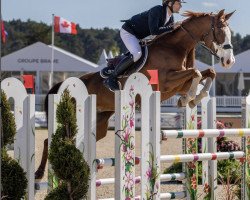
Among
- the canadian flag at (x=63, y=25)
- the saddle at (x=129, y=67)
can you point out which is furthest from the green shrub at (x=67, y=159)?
the canadian flag at (x=63, y=25)

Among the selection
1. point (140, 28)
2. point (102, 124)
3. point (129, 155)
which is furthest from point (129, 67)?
point (129, 155)

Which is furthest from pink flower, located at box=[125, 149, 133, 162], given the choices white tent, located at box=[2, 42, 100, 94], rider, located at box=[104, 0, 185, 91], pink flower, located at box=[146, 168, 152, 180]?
white tent, located at box=[2, 42, 100, 94]

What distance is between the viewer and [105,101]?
7.28 metres

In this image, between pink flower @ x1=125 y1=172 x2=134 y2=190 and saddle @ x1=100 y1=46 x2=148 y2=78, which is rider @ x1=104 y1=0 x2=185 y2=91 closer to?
saddle @ x1=100 y1=46 x2=148 y2=78

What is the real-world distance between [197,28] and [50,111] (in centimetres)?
315

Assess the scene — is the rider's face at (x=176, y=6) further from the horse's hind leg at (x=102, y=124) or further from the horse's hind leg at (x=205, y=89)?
Answer: the horse's hind leg at (x=102, y=124)

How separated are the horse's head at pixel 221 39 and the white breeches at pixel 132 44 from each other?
727 millimetres

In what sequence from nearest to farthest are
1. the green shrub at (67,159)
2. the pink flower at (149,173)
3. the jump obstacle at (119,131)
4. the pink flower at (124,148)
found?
the green shrub at (67,159) < the jump obstacle at (119,131) < the pink flower at (124,148) < the pink flower at (149,173)

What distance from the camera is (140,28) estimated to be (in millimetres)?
7285

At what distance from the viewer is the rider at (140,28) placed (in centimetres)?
690

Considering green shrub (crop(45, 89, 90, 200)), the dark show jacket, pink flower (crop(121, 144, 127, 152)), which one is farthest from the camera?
the dark show jacket

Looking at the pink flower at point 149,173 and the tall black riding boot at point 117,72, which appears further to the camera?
the tall black riding boot at point 117,72

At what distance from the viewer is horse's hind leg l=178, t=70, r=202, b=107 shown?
6660mm

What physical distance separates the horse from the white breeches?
128 millimetres
